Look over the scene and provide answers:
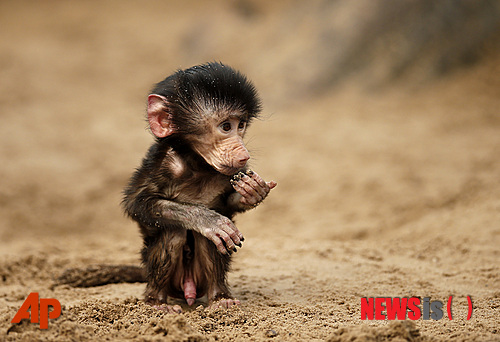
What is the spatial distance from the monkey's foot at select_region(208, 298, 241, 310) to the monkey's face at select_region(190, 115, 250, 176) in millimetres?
931

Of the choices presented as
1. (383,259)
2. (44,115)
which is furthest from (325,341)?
(44,115)

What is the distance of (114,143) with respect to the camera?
10.0m

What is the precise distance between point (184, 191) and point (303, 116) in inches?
280

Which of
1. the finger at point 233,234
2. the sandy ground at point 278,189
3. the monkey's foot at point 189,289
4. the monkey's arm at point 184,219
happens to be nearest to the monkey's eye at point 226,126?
the monkey's arm at point 184,219

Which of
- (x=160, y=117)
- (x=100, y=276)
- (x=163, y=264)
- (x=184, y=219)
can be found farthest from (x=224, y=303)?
(x=100, y=276)

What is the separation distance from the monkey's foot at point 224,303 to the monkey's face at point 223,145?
0.93 m

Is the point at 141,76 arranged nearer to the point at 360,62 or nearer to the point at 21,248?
the point at 360,62

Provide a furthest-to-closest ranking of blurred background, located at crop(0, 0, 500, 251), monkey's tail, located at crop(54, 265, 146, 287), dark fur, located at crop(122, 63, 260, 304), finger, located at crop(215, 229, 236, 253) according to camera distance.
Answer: blurred background, located at crop(0, 0, 500, 251) < monkey's tail, located at crop(54, 265, 146, 287) < dark fur, located at crop(122, 63, 260, 304) < finger, located at crop(215, 229, 236, 253)

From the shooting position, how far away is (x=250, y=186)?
12.0 ft

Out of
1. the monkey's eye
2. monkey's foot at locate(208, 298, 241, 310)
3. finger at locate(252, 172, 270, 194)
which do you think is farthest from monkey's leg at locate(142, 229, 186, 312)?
the monkey's eye

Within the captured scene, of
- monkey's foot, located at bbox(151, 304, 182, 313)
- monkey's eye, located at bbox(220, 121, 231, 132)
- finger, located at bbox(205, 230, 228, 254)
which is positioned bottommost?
monkey's foot, located at bbox(151, 304, 182, 313)

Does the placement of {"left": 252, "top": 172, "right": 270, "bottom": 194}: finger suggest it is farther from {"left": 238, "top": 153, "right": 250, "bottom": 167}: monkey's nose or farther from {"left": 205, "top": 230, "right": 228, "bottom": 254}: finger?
{"left": 205, "top": 230, "right": 228, "bottom": 254}: finger

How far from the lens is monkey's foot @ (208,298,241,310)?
12.4ft

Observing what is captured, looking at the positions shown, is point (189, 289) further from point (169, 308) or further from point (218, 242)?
point (218, 242)
